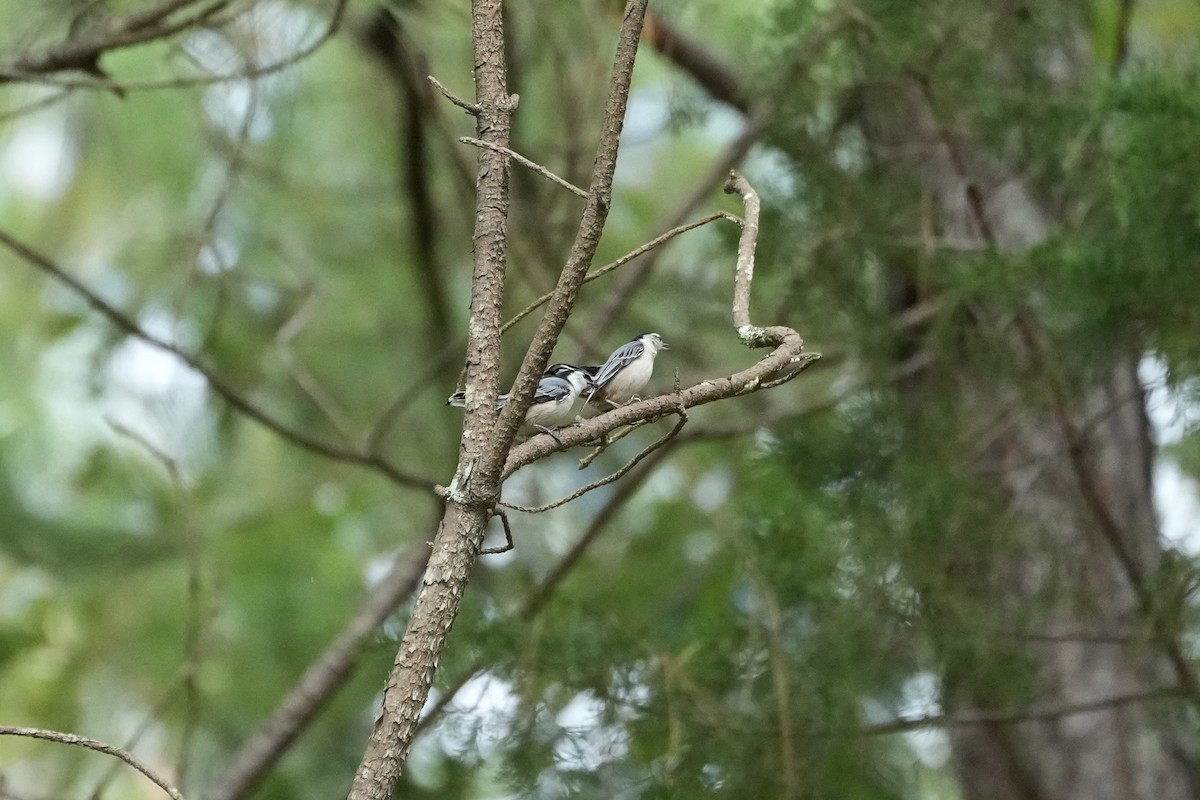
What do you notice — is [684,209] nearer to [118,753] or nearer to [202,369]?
[202,369]

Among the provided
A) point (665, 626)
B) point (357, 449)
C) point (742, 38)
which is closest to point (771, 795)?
point (665, 626)

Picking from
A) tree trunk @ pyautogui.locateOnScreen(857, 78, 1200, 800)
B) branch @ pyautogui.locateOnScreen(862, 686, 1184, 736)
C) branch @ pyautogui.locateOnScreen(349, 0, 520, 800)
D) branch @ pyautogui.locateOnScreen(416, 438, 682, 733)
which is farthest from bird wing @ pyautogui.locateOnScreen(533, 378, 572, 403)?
tree trunk @ pyautogui.locateOnScreen(857, 78, 1200, 800)

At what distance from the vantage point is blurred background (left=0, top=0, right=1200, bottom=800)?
308cm

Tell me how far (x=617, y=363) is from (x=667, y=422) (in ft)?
8.13

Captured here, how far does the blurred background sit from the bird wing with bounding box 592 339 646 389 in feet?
2.37

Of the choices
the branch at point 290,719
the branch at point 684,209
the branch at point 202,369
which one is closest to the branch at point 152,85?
the branch at point 202,369

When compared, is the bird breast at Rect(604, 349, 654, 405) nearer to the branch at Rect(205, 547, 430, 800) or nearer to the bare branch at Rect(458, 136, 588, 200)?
the bare branch at Rect(458, 136, 588, 200)

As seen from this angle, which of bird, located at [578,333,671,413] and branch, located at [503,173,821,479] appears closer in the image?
branch, located at [503,173,821,479]

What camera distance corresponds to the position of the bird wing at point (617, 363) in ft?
8.23

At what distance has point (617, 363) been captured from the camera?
2584mm

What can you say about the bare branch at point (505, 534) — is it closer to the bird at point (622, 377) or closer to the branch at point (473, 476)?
the branch at point (473, 476)

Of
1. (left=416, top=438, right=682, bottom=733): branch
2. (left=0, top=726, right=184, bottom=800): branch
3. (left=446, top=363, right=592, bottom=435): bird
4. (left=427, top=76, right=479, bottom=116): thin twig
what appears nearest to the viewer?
(left=0, top=726, right=184, bottom=800): branch

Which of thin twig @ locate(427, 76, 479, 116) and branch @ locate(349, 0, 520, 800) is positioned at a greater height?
thin twig @ locate(427, 76, 479, 116)

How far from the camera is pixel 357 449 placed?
3852mm
